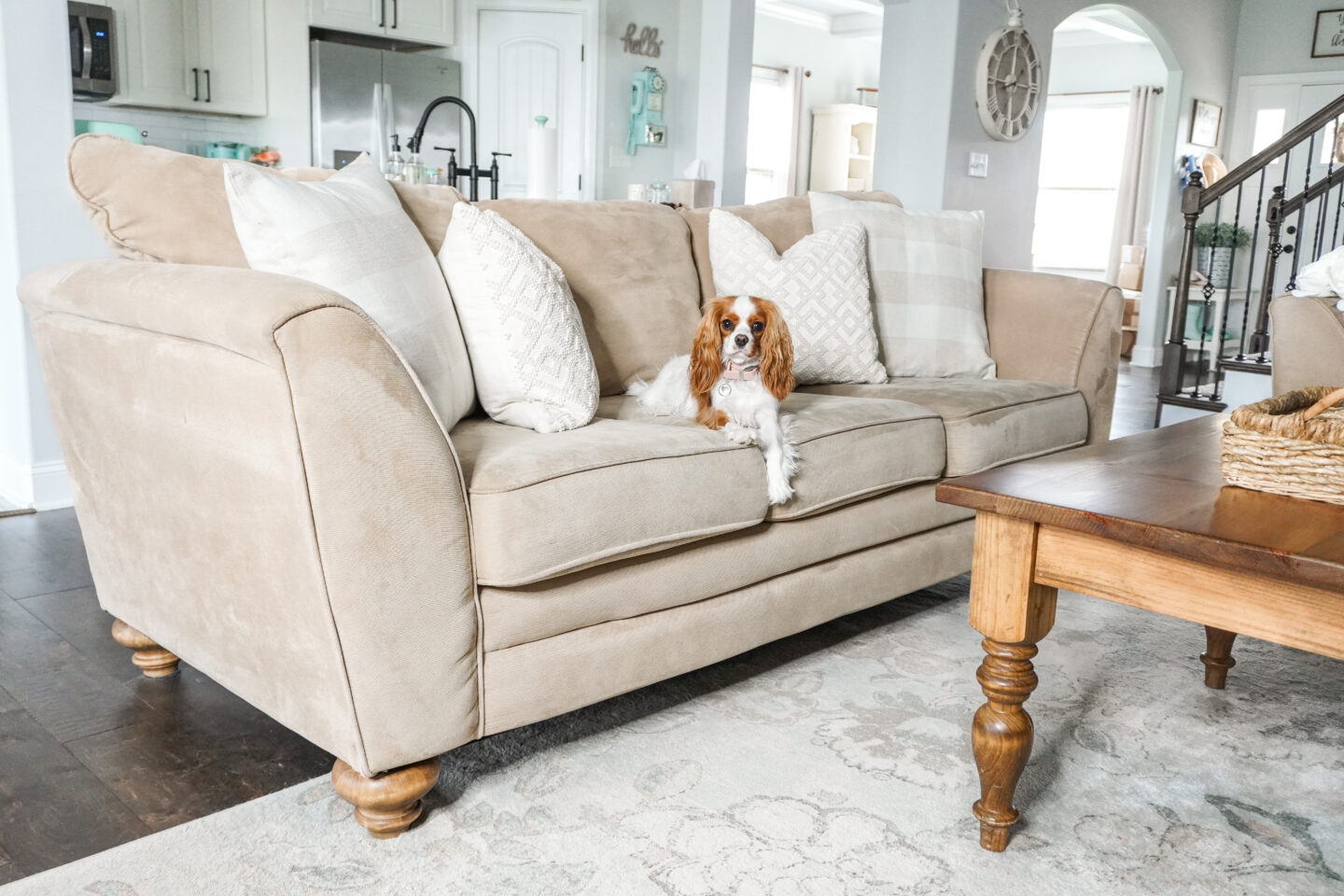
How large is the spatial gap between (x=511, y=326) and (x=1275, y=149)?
4.35 meters

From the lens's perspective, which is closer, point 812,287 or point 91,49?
point 812,287

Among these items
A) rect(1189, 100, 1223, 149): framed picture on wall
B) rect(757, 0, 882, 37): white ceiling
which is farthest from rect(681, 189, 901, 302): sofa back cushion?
rect(757, 0, 882, 37): white ceiling

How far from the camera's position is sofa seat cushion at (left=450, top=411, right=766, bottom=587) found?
1.51 meters

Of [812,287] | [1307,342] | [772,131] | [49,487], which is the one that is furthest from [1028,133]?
[49,487]

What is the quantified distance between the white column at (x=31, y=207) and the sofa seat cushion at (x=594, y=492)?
1979mm

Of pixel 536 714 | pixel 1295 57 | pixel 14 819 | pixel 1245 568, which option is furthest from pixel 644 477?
pixel 1295 57

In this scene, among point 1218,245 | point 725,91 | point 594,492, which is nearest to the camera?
point 594,492

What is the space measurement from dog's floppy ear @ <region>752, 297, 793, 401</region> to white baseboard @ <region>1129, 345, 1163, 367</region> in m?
6.96

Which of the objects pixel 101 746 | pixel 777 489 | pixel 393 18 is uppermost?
A: pixel 393 18

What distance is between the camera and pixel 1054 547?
144 centimetres

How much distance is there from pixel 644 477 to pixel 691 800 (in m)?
0.50

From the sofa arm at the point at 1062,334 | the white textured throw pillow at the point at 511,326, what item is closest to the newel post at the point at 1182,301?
the sofa arm at the point at 1062,334

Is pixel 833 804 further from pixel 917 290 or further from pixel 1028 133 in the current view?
pixel 1028 133

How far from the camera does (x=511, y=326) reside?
1.92 m
